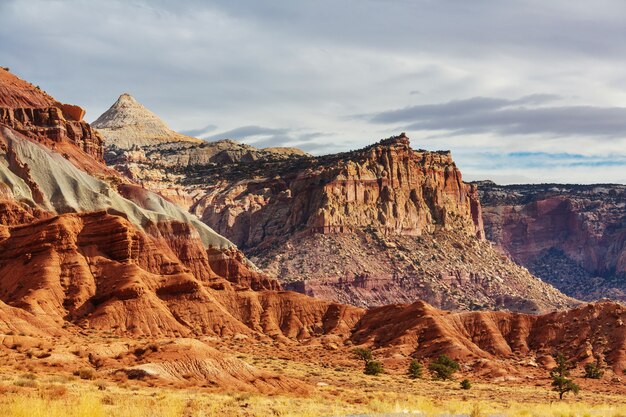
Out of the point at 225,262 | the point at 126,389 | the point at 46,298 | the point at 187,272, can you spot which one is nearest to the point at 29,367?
the point at 126,389

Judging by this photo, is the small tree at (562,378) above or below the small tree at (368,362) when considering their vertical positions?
below

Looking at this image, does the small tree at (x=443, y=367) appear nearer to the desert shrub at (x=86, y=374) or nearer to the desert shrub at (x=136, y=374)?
the desert shrub at (x=136, y=374)

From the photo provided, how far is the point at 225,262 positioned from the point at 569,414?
4421 inches

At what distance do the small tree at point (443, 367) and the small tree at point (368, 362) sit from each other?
5.51 metres

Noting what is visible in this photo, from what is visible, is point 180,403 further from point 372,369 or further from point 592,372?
point 592,372

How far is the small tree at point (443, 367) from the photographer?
10819 centimetres

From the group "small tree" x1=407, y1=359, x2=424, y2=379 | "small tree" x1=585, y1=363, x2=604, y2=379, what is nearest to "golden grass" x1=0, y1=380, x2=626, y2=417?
"small tree" x1=407, y1=359, x2=424, y2=379

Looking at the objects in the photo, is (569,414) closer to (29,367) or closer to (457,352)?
(29,367)

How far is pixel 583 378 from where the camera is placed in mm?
120250

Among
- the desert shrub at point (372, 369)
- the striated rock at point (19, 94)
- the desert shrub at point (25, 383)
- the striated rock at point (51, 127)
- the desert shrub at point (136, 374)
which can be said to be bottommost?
the desert shrub at point (372, 369)

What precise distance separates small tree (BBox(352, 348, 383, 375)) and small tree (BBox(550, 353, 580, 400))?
16.6m

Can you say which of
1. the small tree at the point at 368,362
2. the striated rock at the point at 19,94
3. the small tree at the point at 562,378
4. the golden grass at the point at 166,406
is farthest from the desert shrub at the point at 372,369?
the striated rock at the point at 19,94

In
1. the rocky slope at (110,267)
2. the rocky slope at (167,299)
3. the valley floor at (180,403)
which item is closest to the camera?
the valley floor at (180,403)

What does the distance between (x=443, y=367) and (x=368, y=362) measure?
7.54 metres
